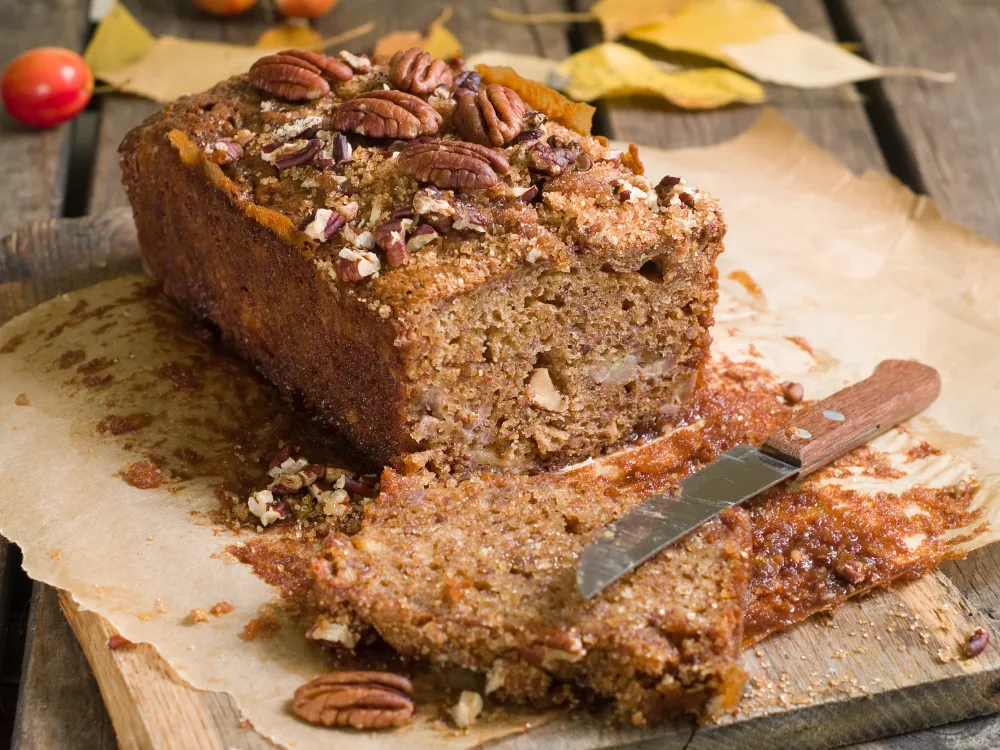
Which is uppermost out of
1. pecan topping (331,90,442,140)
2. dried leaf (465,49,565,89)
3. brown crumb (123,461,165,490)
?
pecan topping (331,90,442,140)

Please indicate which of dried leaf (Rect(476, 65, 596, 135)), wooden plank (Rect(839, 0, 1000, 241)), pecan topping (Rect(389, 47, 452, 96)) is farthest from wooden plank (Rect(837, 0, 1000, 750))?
pecan topping (Rect(389, 47, 452, 96))

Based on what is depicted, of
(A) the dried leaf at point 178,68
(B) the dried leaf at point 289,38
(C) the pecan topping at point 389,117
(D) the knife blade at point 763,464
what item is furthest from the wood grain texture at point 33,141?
(D) the knife blade at point 763,464

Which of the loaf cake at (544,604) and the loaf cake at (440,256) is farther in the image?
the loaf cake at (440,256)

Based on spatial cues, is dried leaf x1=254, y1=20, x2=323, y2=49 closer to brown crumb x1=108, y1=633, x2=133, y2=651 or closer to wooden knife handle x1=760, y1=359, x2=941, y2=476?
wooden knife handle x1=760, y1=359, x2=941, y2=476

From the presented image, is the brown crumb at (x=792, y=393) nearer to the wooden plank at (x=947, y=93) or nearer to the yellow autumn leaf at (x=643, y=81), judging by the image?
the wooden plank at (x=947, y=93)

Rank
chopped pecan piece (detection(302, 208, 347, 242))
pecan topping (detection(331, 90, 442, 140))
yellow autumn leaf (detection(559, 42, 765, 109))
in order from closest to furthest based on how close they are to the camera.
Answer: chopped pecan piece (detection(302, 208, 347, 242))
pecan topping (detection(331, 90, 442, 140))
yellow autumn leaf (detection(559, 42, 765, 109))

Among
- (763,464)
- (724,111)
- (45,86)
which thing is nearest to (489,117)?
(763,464)

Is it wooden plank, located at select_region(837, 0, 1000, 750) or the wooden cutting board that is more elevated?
wooden plank, located at select_region(837, 0, 1000, 750)
